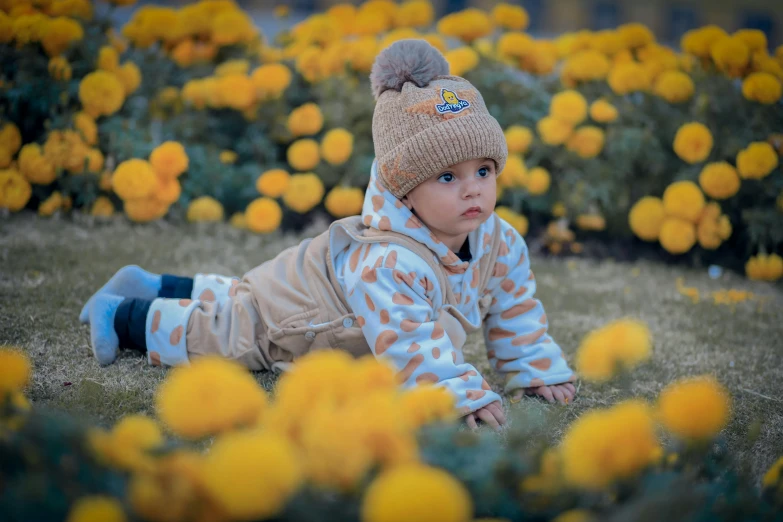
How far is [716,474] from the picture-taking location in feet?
3.98

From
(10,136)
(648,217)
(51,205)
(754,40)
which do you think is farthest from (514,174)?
(10,136)

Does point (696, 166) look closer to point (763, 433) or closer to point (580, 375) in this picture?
point (580, 375)

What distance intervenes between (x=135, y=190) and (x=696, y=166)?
2.82 metres

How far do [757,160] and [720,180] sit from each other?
186 millimetres

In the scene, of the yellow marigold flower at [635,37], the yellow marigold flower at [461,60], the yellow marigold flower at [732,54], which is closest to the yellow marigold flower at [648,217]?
the yellow marigold flower at [732,54]

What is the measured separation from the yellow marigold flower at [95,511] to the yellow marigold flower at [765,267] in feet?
11.7

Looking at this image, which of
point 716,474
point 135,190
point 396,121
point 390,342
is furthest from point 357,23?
point 716,474

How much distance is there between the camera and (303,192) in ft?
13.0

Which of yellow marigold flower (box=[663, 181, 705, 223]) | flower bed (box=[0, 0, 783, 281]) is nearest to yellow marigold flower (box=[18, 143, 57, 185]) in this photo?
flower bed (box=[0, 0, 783, 281])

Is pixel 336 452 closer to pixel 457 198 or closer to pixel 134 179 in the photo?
pixel 457 198

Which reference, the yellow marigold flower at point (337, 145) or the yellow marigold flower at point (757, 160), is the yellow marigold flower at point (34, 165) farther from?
the yellow marigold flower at point (757, 160)

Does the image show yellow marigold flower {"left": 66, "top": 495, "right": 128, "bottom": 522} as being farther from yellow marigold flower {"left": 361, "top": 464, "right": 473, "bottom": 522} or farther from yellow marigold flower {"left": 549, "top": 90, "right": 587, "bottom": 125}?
yellow marigold flower {"left": 549, "top": 90, "right": 587, "bottom": 125}

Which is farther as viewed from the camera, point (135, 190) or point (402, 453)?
point (135, 190)

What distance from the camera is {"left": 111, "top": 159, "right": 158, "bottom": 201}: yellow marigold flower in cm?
350
